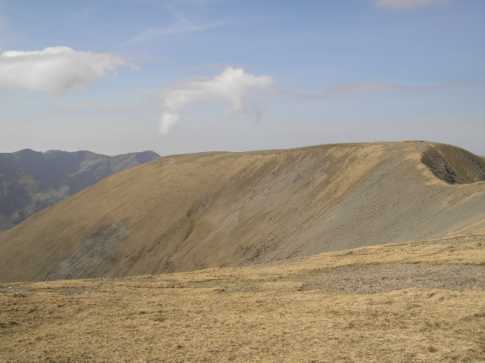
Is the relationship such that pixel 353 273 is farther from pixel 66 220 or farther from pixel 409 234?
pixel 66 220

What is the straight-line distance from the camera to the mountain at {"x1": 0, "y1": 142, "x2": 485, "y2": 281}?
40375 mm

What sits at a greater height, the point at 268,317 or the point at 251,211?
the point at 251,211

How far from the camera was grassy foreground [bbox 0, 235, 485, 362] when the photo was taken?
11664 mm

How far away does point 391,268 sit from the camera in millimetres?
21641

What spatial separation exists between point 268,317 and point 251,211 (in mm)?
45276

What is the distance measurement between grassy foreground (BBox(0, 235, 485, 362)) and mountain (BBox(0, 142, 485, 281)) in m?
13.1

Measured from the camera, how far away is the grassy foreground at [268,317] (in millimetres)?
11664

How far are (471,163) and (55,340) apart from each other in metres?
55.7

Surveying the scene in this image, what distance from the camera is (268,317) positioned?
14602 millimetres

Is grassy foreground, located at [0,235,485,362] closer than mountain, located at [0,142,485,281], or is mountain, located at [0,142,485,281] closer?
grassy foreground, located at [0,235,485,362]

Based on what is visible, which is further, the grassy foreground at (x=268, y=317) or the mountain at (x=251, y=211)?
the mountain at (x=251, y=211)

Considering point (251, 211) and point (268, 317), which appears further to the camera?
point (251, 211)

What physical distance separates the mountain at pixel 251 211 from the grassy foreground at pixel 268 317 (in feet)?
43.1

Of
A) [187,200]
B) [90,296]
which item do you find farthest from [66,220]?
[90,296]
